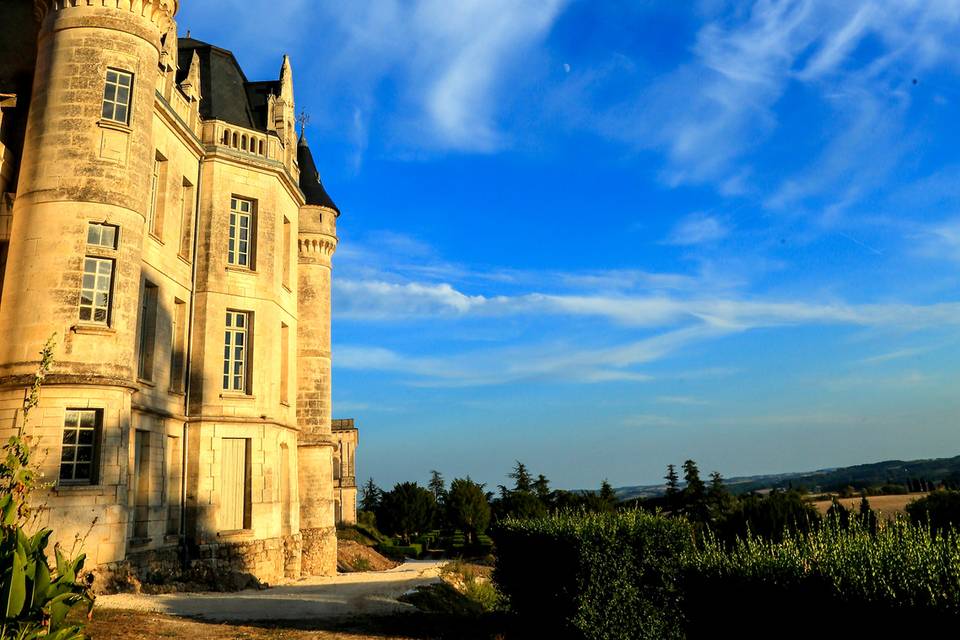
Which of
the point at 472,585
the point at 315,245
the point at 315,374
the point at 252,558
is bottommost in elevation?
the point at 472,585

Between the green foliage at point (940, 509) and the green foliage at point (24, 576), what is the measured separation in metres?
24.0

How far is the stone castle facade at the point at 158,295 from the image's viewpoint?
15.9 meters

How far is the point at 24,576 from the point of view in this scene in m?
5.37

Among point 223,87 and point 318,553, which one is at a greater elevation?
point 223,87

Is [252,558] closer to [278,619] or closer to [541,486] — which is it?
[278,619]

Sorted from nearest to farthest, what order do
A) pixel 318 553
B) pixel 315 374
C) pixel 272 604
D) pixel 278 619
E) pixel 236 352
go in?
pixel 278 619, pixel 272 604, pixel 236 352, pixel 318 553, pixel 315 374

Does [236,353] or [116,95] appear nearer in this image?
[116,95]

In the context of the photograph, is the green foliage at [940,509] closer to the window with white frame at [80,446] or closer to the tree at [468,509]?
the window with white frame at [80,446]

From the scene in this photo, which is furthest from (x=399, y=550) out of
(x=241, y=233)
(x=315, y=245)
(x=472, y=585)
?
(x=241, y=233)

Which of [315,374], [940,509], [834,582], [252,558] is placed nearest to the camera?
[834,582]

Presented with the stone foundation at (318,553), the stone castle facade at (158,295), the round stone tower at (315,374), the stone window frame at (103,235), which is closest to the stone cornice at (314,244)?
the round stone tower at (315,374)

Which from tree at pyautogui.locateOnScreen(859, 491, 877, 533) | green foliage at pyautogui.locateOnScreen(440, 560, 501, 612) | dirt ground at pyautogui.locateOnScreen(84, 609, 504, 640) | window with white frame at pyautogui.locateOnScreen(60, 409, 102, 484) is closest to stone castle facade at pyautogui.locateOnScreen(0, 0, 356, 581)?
window with white frame at pyautogui.locateOnScreen(60, 409, 102, 484)

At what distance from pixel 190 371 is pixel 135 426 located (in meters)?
3.60

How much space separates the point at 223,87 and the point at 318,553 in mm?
17471
